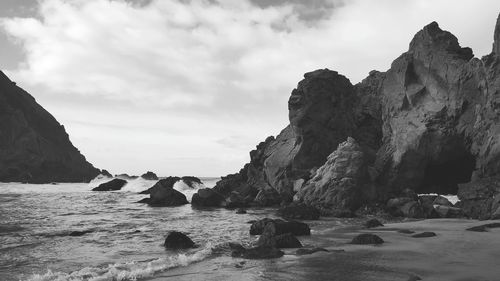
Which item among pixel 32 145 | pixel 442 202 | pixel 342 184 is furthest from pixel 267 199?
pixel 32 145

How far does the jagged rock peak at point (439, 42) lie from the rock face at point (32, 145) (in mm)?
100514

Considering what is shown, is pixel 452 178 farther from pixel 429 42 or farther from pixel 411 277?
pixel 411 277

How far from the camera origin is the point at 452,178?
147 ft

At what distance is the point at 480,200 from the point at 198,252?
80.8 feet

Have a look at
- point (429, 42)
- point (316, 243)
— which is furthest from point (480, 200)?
point (429, 42)

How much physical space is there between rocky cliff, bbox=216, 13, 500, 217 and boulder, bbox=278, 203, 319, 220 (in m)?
5.44

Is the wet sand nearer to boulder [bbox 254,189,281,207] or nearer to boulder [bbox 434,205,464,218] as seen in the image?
boulder [bbox 434,205,464,218]

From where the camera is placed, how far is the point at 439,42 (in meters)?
47.7

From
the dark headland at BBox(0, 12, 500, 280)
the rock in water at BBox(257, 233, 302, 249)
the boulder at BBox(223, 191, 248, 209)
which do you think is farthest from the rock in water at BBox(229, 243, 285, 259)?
the boulder at BBox(223, 191, 248, 209)

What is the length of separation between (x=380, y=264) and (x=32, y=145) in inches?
4653

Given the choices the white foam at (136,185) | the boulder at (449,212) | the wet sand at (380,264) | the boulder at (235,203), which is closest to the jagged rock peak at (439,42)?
the boulder at (449,212)

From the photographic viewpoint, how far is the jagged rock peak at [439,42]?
4697 cm

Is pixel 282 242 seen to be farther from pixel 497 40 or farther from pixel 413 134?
pixel 497 40

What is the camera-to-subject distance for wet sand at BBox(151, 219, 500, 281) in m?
12.1
